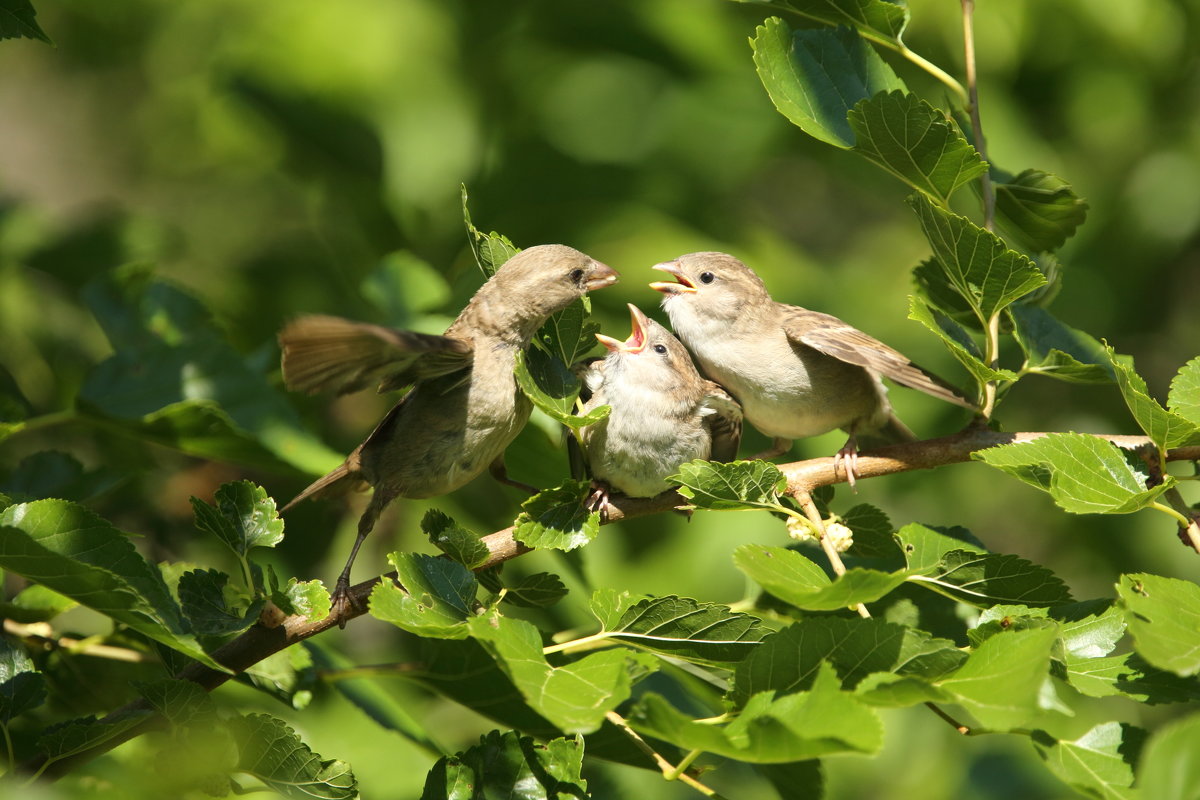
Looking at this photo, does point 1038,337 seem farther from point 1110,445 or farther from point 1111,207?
point 1111,207

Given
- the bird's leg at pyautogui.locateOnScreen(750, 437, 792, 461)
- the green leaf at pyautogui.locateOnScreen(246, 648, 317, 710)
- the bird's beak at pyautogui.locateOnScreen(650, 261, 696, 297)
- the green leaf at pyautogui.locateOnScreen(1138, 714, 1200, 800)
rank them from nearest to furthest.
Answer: the green leaf at pyautogui.locateOnScreen(1138, 714, 1200, 800) → the green leaf at pyautogui.locateOnScreen(246, 648, 317, 710) → the bird's leg at pyautogui.locateOnScreen(750, 437, 792, 461) → the bird's beak at pyautogui.locateOnScreen(650, 261, 696, 297)

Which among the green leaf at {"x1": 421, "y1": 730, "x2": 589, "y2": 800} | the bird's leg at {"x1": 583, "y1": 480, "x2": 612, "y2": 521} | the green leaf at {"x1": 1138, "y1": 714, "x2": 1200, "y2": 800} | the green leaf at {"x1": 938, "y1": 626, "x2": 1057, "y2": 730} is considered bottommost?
the green leaf at {"x1": 421, "y1": 730, "x2": 589, "y2": 800}

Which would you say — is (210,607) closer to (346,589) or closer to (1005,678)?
(346,589)

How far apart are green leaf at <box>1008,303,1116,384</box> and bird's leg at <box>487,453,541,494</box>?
1.38m

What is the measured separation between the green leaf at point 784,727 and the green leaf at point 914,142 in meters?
1.20

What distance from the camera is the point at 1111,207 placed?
574 centimetres

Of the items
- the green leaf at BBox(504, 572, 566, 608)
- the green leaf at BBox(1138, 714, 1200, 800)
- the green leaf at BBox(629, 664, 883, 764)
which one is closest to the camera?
the green leaf at BBox(1138, 714, 1200, 800)

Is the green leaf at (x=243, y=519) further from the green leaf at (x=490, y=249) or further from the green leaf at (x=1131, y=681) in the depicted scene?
the green leaf at (x=1131, y=681)

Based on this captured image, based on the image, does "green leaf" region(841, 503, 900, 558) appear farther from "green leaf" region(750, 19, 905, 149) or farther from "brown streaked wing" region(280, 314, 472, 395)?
"brown streaked wing" region(280, 314, 472, 395)

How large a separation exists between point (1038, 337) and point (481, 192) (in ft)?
9.19

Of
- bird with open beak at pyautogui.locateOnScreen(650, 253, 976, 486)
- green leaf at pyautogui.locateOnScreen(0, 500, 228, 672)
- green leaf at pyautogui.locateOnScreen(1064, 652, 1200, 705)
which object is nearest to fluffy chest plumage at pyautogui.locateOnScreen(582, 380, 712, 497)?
bird with open beak at pyautogui.locateOnScreen(650, 253, 976, 486)

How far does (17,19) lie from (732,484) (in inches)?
73.2

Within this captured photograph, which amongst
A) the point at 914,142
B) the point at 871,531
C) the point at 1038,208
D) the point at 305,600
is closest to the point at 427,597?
the point at 305,600

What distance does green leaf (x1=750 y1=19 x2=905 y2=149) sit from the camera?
8.35ft
